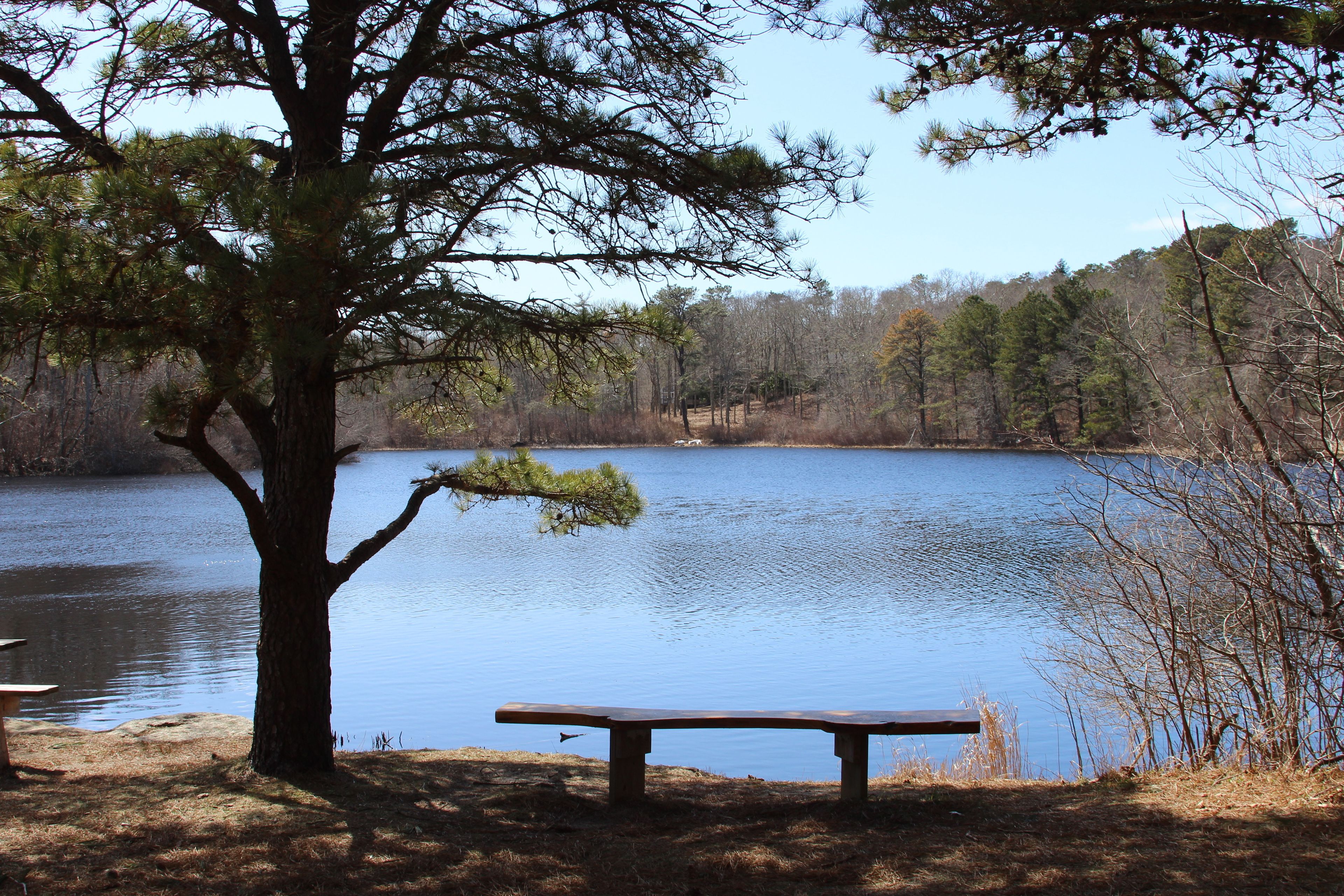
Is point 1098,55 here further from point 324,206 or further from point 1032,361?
point 1032,361

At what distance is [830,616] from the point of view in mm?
12195

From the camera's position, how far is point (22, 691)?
4.77 metres

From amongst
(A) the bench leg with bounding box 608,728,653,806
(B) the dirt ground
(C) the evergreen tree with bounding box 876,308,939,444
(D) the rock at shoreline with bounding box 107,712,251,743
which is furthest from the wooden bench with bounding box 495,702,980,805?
(C) the evergreen tree with bounding box 876,308,939,444

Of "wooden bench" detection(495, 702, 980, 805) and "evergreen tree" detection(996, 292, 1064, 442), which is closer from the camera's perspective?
"wooden bench" detection(495, 702, 980, 805)

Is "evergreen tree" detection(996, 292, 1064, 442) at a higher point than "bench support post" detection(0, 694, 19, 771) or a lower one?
higher

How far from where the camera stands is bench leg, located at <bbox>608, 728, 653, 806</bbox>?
4121mm

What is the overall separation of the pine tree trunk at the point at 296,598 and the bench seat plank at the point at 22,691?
1122 mm

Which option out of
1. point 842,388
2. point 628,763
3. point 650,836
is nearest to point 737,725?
point 628,763

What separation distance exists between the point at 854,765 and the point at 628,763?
972mm

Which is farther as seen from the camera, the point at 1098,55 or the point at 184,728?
the point at 184,728

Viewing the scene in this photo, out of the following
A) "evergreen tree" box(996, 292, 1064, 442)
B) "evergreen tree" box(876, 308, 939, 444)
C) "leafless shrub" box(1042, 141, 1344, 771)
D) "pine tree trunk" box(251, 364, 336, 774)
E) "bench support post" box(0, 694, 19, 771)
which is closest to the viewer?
"leafless shrub" box(1042, 141, 1344, 771)

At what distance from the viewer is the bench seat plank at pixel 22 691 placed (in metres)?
4.70

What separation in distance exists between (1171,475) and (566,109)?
3.51 m

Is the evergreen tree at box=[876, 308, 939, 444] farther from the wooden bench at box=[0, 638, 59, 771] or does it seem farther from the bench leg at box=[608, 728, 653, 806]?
the wooden bench at box=[0, 638, 59, 771]
